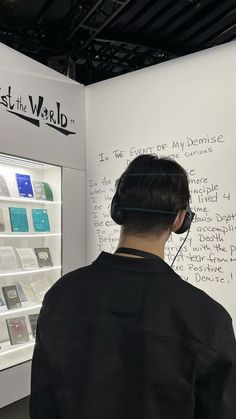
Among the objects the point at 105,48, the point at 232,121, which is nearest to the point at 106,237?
the point at 232,121

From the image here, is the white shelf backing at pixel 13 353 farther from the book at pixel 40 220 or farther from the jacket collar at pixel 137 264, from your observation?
the jacket collar at pixel 137 264

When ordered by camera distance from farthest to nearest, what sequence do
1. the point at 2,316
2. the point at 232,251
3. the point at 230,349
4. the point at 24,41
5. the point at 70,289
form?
1. the point at 24,41
2. the point at 2,316
3. the point at 232,251
4. the point at 70,289
5. the point at 230,349

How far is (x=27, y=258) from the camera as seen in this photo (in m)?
3.48

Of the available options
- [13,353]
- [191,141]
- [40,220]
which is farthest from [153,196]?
[40,220]

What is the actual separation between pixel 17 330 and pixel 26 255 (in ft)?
2.14

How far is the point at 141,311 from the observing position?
912mm

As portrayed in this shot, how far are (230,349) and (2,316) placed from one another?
9.06 ft

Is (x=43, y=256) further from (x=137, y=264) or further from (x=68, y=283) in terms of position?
(x=137, y=264)

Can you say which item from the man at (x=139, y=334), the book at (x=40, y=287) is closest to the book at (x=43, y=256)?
the book at (x=40, y=287)

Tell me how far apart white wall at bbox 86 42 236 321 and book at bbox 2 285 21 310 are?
2.75 ft

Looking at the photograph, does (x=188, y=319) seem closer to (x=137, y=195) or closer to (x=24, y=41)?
(x=137, y=195)

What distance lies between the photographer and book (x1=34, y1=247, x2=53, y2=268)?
3571mm

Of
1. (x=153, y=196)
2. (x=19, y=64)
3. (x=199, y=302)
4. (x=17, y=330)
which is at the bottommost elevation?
(x=17, y=330)

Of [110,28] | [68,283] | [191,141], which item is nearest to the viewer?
[68,283]
